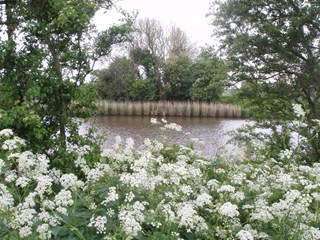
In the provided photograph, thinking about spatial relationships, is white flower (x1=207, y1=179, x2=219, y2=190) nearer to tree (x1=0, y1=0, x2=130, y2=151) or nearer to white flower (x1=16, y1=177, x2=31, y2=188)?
white flower (x1=16, y1=177, x2=31, y2=188)

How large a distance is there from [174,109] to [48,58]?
19243 millimetres

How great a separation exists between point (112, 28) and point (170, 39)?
28824mm

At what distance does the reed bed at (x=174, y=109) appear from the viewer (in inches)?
944

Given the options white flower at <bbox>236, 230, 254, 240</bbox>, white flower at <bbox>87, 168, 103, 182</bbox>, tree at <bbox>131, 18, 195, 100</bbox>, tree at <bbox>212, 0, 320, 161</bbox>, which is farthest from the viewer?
tree at <bbox>131, 18, 195, 100</bbox>

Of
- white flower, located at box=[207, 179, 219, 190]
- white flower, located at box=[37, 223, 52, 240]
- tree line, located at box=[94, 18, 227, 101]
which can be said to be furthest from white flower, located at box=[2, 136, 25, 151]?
tree line, located at box=[94, 18, 227, 101]

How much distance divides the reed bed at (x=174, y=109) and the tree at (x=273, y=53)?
52.0ft

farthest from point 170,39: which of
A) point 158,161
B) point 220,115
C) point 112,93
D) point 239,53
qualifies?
point 158,161

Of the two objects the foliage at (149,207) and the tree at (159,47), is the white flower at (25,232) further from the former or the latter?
the tree at (159,47)

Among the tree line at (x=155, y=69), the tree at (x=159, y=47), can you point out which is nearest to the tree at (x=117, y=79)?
the tree line at (x=155, y=69)

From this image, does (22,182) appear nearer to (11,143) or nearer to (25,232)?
(25,232)

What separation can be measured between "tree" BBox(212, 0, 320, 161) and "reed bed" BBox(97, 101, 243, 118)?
1585 centimetres

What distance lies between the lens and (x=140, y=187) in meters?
2.88

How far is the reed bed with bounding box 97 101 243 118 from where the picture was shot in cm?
2398

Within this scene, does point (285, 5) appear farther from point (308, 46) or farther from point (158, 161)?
point (158, 161)
